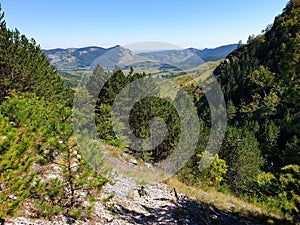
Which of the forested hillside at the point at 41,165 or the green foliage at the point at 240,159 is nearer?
the forested hillside at the point at 41,165

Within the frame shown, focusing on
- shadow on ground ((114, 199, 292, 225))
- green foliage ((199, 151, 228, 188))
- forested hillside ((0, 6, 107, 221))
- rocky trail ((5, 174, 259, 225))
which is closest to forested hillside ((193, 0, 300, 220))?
shadow on ground ((114, 199, 292, 225))

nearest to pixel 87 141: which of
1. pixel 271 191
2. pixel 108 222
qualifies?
pixel 108 222

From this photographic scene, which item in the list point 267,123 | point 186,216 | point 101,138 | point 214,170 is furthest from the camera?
point 267,123

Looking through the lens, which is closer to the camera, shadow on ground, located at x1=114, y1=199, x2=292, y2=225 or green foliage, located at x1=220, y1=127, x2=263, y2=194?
shadow on ground, located at x1=114, y1=199, x2=292, y2=225

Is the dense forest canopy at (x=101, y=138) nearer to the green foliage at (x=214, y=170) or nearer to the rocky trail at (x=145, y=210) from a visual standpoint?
the green foliage at (x=214, y=170)

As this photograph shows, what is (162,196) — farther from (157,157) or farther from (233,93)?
(233,93)

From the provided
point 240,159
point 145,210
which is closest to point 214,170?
point 240,159

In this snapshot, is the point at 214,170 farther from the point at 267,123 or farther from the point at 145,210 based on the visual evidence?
the point at 145,210

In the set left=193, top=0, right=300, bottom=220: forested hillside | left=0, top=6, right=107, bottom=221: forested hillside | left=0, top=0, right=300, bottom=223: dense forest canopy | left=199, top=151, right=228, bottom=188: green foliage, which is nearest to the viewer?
left=0, top=6, right=107, bottom=221: forested hillside

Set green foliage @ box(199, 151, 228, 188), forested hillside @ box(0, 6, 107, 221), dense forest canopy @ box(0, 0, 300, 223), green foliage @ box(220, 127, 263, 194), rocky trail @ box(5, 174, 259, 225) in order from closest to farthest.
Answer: forested hillside @ box(0, 6, 107, 221) → dense forest canopy @ box(0, 0, 300, 223) → rocky trail @ box(5, 174, 259, 225) → green foliage @ box(199, 151, 228, 188) → green foliage @ box(220, 127, 263, 194)

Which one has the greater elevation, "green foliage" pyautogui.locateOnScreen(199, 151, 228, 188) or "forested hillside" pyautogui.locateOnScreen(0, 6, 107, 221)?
"forested hillside" pyautogui.locateOnScreen(0, 6, 107, 221)

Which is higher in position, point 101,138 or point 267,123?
point 101,138

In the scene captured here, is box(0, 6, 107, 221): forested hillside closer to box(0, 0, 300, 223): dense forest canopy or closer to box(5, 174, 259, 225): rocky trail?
box(0, 0, 300, 223): dense forest canopy

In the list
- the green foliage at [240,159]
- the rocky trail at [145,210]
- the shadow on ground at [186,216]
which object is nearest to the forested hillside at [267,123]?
the green foliage at [240,159]
